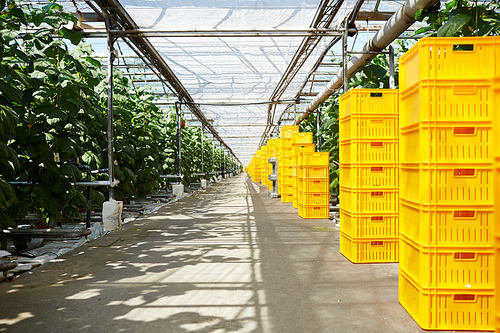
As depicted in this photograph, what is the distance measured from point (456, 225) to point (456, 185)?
0.32 meters

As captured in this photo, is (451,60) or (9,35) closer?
(451,60)

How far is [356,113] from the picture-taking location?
17.9 ft

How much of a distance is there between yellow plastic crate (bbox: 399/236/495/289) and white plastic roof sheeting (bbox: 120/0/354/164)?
244 inches

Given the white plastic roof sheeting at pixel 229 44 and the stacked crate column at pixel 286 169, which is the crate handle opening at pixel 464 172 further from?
the stacked crate column at pixel 286 169

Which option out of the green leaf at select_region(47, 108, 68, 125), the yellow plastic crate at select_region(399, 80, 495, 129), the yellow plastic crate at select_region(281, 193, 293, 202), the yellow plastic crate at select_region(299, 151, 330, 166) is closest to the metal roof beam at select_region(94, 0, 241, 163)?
the green leaf at select_region(47, 108, 68, 125)

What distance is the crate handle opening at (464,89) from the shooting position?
319 centimetres

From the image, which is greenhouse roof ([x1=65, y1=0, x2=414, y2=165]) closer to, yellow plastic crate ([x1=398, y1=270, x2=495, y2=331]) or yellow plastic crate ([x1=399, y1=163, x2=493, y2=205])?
yellow plastic crate ([x1=399, y1=163, x2=493, y2=205])

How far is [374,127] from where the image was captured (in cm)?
552

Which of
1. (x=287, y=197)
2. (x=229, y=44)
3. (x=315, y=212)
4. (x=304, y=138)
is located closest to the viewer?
(x=229, y=44)

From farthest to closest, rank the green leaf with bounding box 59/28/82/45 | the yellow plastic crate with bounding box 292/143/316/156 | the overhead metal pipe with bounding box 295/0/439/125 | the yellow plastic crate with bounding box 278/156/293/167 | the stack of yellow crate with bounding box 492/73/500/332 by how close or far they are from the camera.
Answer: the yellow plastic crate with bounding box 278/156/293/167, the yellow plastic crate with bounding box 292/143/316/156, the green leaf with bounding box 59/28/82/45, the overhead metal pipe with bounding box 295/0/439/125, the stack of yellow crate with bounding box 492/73/500/332

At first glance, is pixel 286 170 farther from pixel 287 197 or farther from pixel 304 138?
pixel 304 138

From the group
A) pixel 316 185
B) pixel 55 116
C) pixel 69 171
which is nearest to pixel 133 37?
pixel 55 116

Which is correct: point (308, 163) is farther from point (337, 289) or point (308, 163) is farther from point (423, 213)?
point (423, 213)

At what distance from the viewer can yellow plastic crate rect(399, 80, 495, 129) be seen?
3166mm
